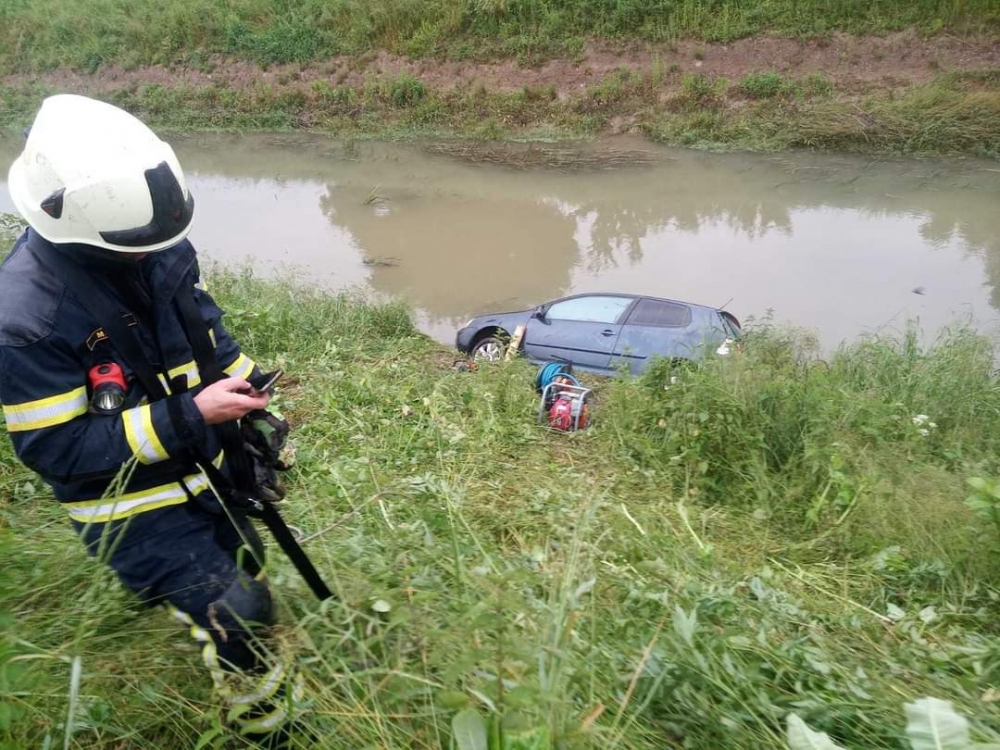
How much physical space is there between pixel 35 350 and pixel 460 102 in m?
17.9

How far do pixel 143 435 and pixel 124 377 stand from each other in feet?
0.57

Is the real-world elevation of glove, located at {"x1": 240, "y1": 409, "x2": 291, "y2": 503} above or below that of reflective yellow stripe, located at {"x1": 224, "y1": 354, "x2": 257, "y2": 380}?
below

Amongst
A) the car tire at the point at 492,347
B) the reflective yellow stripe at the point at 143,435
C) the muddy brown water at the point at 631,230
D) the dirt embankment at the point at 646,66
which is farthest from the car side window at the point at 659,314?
the dirt embankment at the point at 646,66

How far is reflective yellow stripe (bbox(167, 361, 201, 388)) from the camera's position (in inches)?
68.3

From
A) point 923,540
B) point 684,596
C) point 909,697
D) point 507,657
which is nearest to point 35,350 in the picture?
point 507,657

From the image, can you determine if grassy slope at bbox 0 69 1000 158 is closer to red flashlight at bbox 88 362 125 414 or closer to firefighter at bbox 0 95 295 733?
firefighter at bbox 0 95 295 733

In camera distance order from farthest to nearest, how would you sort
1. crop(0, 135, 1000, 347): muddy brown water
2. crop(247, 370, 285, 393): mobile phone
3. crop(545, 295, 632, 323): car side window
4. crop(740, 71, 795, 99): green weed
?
1. crop(740, 71, 795, 99): green weed
2. crop(0, 135, 1000, 347): muddy brown water
3. crop(545, 295, 632, 323): car side window
4. crop(247, 370, 285, 393): mobile phone

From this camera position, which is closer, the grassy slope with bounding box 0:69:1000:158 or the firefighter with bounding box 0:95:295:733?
the firefighter with bounding box 0:95:295:733

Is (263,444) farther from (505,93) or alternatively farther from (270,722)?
(505,93)

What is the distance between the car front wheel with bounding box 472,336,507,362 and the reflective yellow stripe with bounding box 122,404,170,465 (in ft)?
17.5

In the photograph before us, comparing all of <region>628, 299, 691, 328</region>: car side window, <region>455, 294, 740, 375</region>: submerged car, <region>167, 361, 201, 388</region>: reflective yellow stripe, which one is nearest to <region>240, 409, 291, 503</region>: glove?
<region>167, 361, 201, 388</region>: reflective yellow stripe

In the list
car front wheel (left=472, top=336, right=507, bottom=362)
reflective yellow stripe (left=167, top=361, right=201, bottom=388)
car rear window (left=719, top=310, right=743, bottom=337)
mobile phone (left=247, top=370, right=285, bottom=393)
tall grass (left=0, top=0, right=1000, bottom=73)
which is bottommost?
car front wheel (left=472, top=336, right=507, bottom=362)

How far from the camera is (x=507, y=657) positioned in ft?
4.26

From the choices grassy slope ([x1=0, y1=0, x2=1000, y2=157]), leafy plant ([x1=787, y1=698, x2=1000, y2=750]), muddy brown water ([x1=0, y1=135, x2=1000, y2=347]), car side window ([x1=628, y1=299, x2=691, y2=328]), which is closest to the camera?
leafy plant ([x1=787, y1=698, x2=1000, y2=750])
